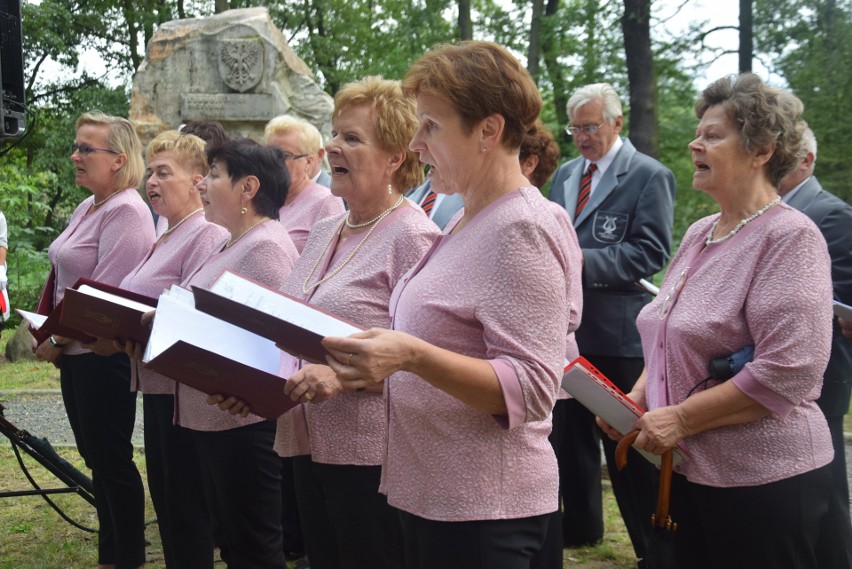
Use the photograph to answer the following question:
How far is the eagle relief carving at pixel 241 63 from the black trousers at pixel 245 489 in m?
7.54

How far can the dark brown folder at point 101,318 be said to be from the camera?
3250mm

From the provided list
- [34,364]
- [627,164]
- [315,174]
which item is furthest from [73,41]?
[627,164]

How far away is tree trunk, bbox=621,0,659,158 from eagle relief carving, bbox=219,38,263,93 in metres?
5.83

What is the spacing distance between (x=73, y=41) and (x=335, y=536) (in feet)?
80.6

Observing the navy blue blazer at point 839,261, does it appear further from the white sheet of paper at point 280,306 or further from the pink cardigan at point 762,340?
the white sheet of paper at point 280,306

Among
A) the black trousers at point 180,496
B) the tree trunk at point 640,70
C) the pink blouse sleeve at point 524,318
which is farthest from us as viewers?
the tree trunk at point 640,70

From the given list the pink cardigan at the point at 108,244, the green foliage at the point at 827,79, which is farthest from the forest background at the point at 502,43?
the pink cardigan at the point at 108,244

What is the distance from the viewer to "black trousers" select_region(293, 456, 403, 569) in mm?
2764

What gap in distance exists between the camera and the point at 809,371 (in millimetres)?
2504

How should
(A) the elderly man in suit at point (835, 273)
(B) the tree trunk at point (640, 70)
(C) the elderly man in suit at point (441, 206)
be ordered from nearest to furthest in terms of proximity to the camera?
(A) the elderly man in suit at point (835, 273) < (C) the elderly man in suit at point (441, 206) < (B) the tree trunk at point (640, 70)

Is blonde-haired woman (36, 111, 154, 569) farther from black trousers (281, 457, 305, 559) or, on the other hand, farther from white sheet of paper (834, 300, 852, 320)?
white sheet of paper (834, 300, 852, 320)

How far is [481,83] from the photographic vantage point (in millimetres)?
2143

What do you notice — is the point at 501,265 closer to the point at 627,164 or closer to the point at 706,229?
the point at 706,229

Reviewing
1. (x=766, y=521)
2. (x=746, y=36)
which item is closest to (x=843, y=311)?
(x=766, y=521)
